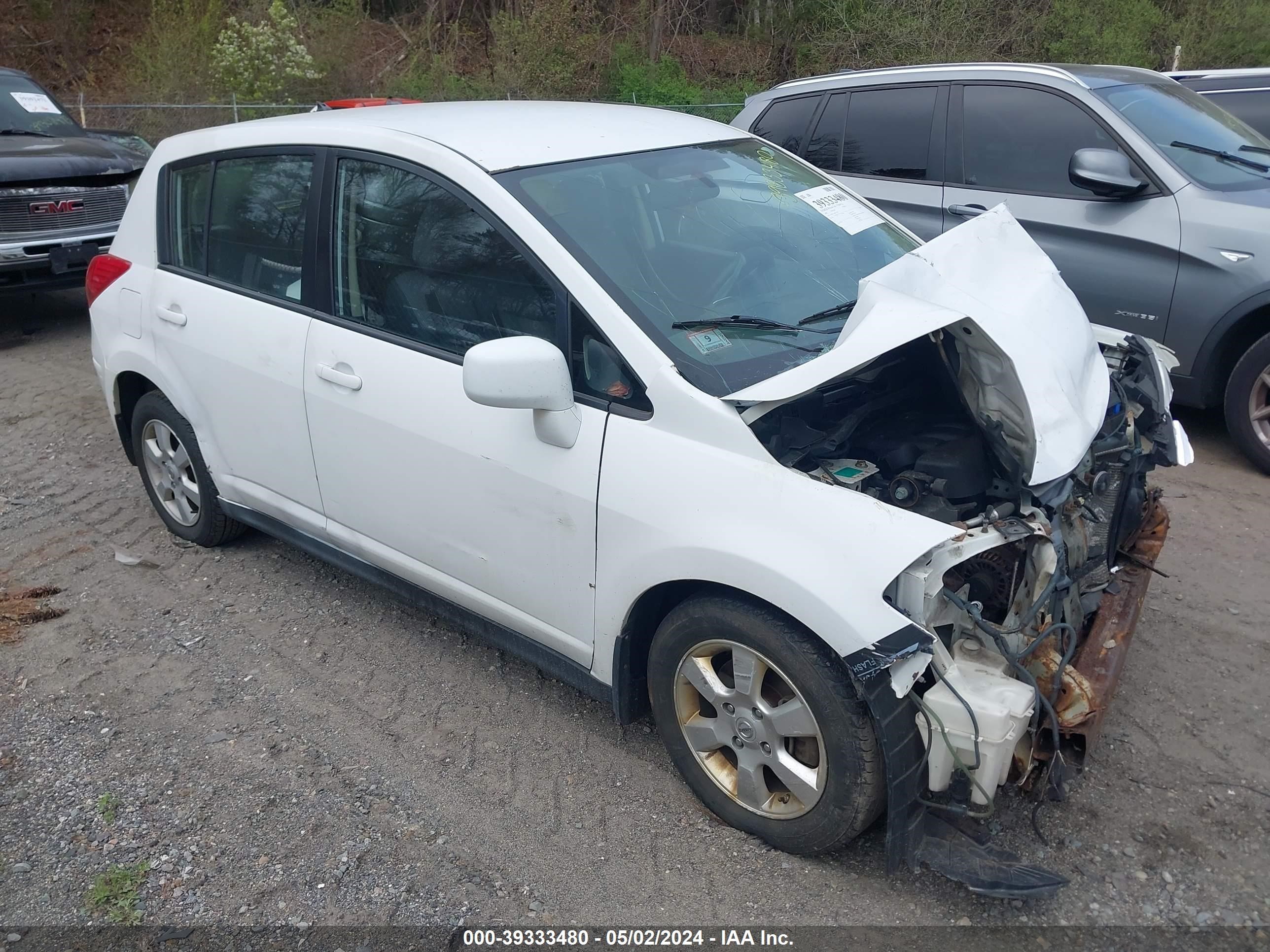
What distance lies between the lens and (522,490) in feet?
9.80

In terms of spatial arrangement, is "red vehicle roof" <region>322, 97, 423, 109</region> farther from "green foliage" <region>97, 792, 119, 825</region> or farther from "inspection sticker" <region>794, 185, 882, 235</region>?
"green foliage" <region>97, 792, 119, 825</region>

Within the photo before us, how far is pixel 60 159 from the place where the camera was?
829 centimetres

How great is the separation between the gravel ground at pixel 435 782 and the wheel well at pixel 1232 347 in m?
0.99

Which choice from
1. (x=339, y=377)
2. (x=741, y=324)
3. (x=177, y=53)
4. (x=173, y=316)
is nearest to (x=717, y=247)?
(x=741, y=324)

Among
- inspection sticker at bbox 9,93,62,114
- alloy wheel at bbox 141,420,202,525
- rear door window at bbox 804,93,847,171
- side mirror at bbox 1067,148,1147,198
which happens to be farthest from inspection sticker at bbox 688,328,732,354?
inspection sticker at bbox 9,93,62,114

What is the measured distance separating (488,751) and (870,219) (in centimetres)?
233

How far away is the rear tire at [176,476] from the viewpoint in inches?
172

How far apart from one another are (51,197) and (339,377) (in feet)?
20.5

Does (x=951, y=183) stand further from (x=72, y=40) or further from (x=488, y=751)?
(x=72, y=40)

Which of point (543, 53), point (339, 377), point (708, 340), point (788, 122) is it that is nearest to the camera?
point (708, 340)

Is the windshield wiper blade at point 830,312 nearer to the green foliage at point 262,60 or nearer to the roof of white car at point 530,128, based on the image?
the roof of white car at point 530,128

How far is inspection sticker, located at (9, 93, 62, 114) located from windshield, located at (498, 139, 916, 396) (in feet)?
26.7

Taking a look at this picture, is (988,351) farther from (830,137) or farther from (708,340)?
(830,137)

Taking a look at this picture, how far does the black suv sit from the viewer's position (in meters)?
7.95
